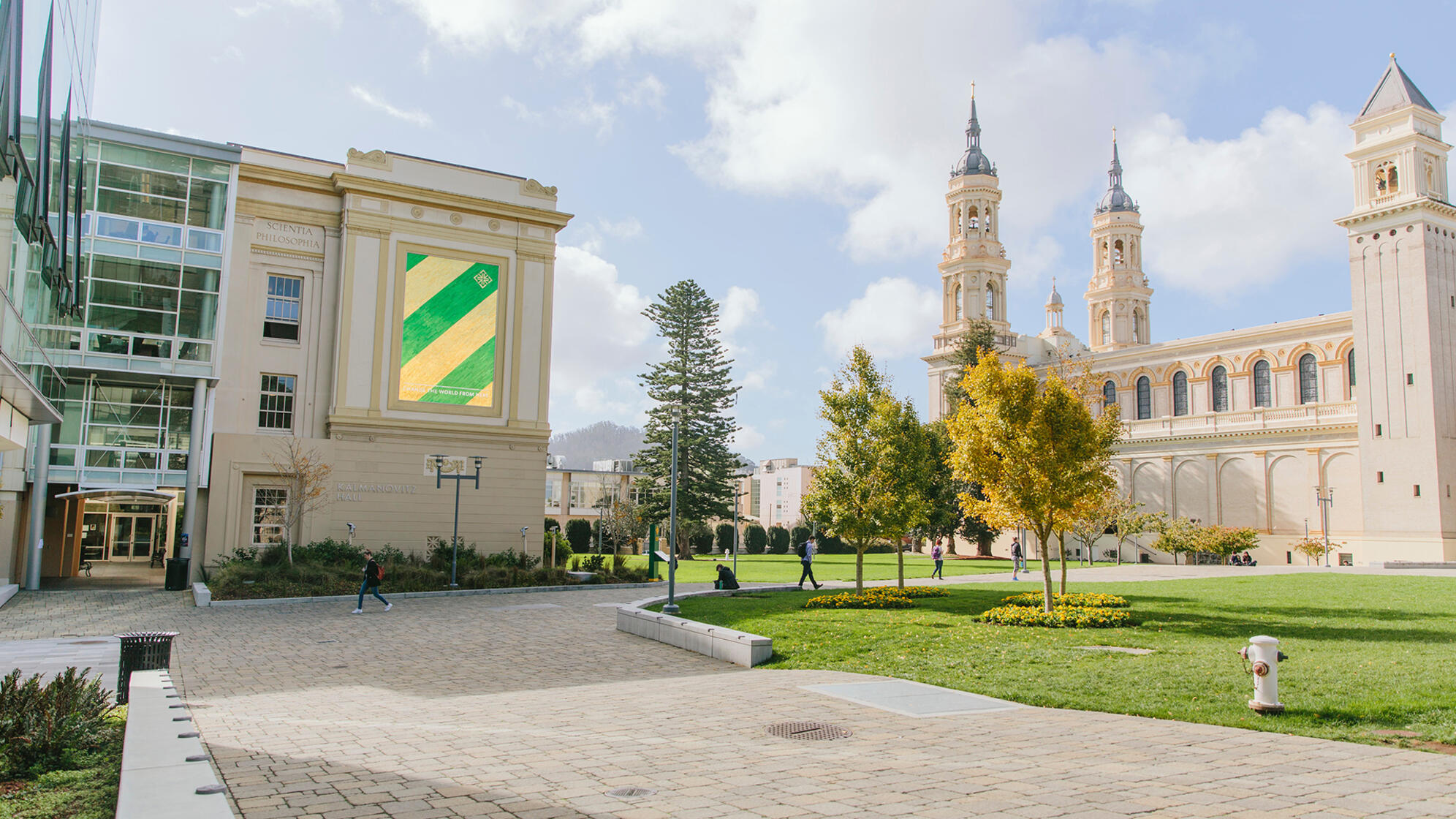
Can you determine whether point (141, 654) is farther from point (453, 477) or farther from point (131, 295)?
point (131, 295)

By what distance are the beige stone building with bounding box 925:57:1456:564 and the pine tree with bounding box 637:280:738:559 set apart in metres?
20.1

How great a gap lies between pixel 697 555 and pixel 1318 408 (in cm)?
3996

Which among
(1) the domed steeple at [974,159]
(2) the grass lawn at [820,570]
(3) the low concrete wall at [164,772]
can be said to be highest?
(1) the domed steeple at [974,159]

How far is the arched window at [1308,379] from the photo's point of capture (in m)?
55.1

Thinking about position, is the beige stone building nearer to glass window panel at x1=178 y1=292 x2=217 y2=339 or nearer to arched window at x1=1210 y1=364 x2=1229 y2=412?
arched window at x1=1210 y1=364 x2=1229 y2=412

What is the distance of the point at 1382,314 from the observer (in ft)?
157

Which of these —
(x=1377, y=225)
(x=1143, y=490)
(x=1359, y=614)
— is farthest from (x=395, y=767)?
(x=1143, y=490)

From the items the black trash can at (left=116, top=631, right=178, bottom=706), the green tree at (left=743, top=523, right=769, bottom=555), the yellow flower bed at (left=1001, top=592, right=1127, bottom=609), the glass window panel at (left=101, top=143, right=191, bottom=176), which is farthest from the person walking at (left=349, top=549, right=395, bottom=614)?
the green tree at (left=743, top=523, right=769, bottom=555)

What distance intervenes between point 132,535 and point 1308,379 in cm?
6599

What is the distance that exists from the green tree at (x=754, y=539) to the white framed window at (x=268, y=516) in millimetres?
42706

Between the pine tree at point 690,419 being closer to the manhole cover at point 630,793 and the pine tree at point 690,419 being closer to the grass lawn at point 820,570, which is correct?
the grass lawn at point 820,570

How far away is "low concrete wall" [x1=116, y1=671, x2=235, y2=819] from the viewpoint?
420 cm

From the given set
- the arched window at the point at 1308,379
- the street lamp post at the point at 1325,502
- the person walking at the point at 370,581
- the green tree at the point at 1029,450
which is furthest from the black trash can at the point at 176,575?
the arched window at the point at 1308,379

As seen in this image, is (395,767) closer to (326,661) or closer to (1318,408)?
(326,661)
